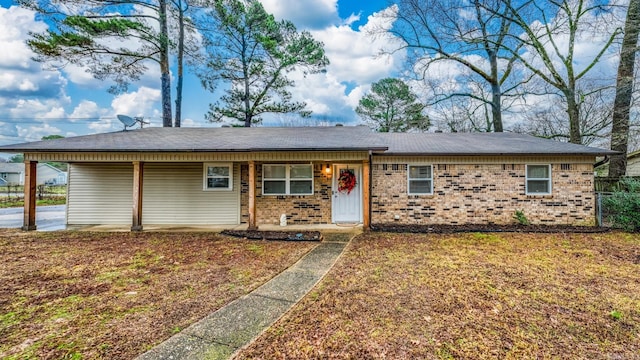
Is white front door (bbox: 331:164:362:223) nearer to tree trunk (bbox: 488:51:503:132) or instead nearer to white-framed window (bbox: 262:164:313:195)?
white-framed window (bbox: 262:164:313:195)

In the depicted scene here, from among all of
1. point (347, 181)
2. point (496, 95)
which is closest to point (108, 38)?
point (347, 181)

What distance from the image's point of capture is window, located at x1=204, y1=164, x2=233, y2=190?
8.92 meters

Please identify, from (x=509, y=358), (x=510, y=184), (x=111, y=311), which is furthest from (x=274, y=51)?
(x=509, y=358)

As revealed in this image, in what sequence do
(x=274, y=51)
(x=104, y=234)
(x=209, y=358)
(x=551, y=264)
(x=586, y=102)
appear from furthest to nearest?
(x=274, y=51), (x=586, y=102), (x=104, y=234), (x=551, y=264), (x=209, y=358)

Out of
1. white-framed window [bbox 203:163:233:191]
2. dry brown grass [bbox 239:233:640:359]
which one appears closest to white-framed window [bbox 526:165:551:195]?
dry brown grass [bbox 239:233:640:359]

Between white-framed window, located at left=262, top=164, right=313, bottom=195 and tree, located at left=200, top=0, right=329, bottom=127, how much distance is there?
9.07 meters

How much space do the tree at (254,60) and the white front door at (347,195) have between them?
936 cm

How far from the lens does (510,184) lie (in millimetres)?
8430

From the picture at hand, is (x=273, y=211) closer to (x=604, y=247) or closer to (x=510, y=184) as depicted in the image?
(x=510, y=184)

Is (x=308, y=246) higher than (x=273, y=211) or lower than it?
lower

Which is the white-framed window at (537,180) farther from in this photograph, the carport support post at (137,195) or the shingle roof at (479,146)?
the carport support post at (137,195)

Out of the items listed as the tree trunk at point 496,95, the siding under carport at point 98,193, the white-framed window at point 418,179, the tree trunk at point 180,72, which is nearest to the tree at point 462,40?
the tree trunk at point 496,95

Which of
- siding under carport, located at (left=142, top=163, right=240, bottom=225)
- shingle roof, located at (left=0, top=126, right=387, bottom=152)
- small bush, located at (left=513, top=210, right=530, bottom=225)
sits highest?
shingle roof, located at (left=0, top=126, right=387, bottom=152)

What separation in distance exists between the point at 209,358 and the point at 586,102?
67.9ft
